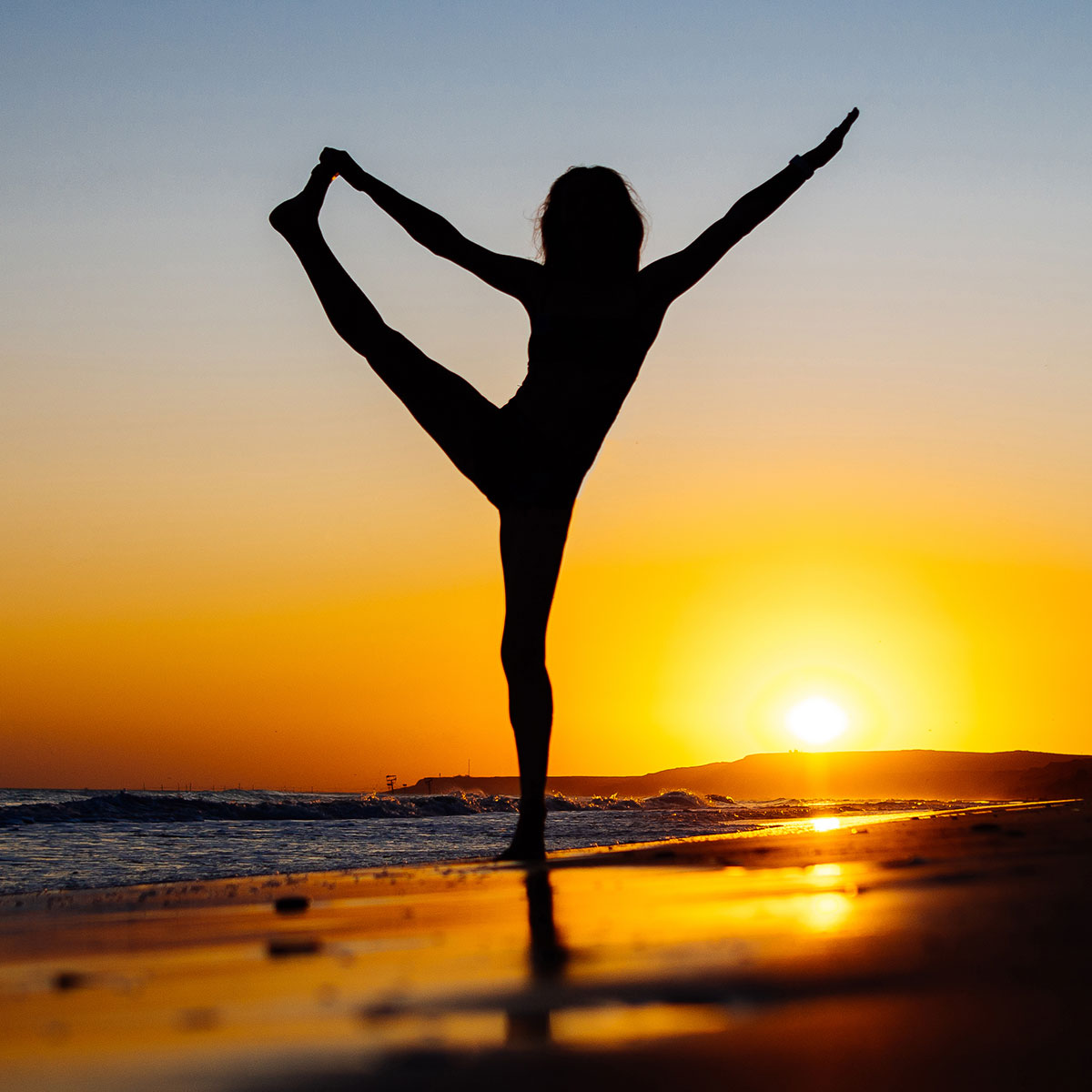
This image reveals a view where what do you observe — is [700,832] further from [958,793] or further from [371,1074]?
[958,793]

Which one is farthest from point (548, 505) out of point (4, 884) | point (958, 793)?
point (958, 793)

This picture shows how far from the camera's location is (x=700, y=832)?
7047mm

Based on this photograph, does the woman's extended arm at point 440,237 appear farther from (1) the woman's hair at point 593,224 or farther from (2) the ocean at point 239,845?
(2) the ocean at point 239,845

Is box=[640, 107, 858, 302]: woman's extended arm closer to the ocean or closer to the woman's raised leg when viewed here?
the woman's raised leg

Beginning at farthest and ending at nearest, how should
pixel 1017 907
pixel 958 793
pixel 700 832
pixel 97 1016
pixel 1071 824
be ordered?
1. pixel 958 793
2. pixel 700 832
3. pixel 1071 824
4. pixel 1017 907
5. pixel 97 1016

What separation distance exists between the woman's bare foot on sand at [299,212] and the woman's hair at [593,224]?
0.79 metres

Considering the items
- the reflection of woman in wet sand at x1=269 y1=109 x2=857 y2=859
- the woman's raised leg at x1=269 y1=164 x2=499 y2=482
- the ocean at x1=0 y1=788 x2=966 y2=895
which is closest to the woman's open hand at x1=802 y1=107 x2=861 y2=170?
the reflection of woman in wet sand at x1=269 y1=109 x2=857 y2=859

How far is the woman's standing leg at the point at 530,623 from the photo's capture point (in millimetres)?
3566

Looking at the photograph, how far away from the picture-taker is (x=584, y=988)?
134 cm

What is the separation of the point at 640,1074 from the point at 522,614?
2.66 meters

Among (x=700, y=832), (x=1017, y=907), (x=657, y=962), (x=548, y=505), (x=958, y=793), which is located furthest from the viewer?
(x=958, y=793)

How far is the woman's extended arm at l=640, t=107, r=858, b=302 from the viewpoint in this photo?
3.69 metres

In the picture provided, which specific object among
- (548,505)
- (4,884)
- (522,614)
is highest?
(548,505)

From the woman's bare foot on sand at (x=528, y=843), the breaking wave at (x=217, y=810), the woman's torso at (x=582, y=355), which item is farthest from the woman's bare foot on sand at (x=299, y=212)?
the breaking wave at (x=217, y=810)
